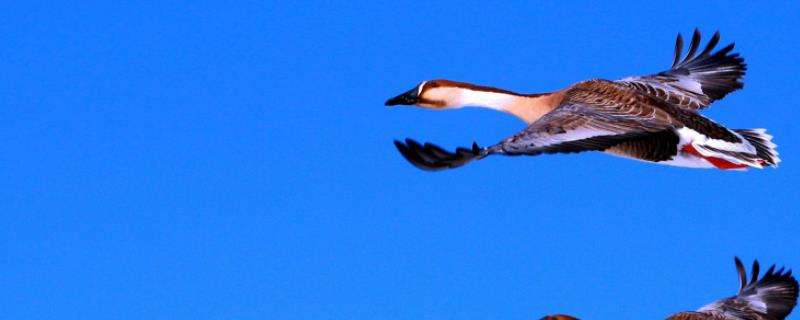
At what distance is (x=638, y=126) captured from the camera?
10.9 metres

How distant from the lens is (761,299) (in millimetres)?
12492

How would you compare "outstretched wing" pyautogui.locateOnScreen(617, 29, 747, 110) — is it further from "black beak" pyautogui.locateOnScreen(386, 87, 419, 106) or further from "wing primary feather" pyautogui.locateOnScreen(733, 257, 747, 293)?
"black beak" pyautogui.locateOnScreen(386, 87, 419, 106)

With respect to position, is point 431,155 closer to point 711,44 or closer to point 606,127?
point 606,127

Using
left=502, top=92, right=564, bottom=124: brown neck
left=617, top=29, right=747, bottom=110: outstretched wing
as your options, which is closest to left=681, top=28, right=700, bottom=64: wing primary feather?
left=617, top=29, right=747, bottom=110: outstretched wing

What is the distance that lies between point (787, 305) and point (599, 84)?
2881 millimetres

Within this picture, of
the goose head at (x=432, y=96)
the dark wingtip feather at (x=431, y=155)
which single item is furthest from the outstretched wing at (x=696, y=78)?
the dark wingtip feather at (x=431, y=155)

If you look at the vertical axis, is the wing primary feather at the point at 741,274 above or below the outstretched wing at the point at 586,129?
below

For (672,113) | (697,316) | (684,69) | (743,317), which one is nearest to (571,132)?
(672,113)

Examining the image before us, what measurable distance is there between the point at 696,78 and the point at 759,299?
9.29 feet

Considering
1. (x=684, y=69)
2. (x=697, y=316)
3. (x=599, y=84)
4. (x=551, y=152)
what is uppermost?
(x=684, y=69)

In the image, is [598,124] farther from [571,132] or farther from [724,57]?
[724,57]

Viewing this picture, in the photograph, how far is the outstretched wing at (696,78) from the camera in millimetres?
13258

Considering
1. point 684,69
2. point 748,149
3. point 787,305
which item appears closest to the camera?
point 748,149

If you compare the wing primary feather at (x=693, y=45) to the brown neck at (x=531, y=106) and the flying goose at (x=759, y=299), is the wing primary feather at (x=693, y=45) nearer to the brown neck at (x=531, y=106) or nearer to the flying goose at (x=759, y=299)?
the flying goose at (x=759, y=299)
